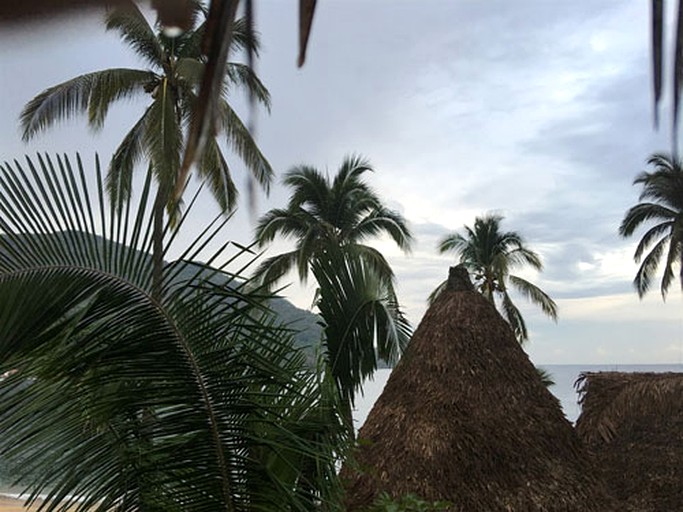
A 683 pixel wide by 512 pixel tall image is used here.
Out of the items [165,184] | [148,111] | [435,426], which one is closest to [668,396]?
[435,426]

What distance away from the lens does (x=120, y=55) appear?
16.7 meters

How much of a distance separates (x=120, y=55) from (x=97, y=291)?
50.4ft

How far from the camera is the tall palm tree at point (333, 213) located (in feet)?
75.6

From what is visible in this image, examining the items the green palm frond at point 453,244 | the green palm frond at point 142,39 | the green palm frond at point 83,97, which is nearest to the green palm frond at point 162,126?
the green palm frond at point 83,97

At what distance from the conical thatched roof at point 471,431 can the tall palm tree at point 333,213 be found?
14565 millimetres

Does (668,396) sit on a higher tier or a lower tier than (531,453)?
higher

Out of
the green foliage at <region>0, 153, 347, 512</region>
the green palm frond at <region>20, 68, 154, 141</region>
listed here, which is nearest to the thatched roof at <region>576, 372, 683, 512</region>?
the green foliage at <region>0, 153, 347, 512</region>

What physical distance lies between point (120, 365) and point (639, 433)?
330 inches

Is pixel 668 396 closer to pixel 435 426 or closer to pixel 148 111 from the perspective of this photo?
pixel 435 426

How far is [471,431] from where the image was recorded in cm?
730

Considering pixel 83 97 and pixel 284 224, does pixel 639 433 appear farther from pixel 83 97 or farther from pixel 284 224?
pixel 284 224

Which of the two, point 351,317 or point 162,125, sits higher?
point 162,125

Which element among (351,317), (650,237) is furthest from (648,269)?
(351,317)

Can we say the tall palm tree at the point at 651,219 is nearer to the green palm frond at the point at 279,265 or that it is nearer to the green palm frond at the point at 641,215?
the green palm frond at the point at 641,215
